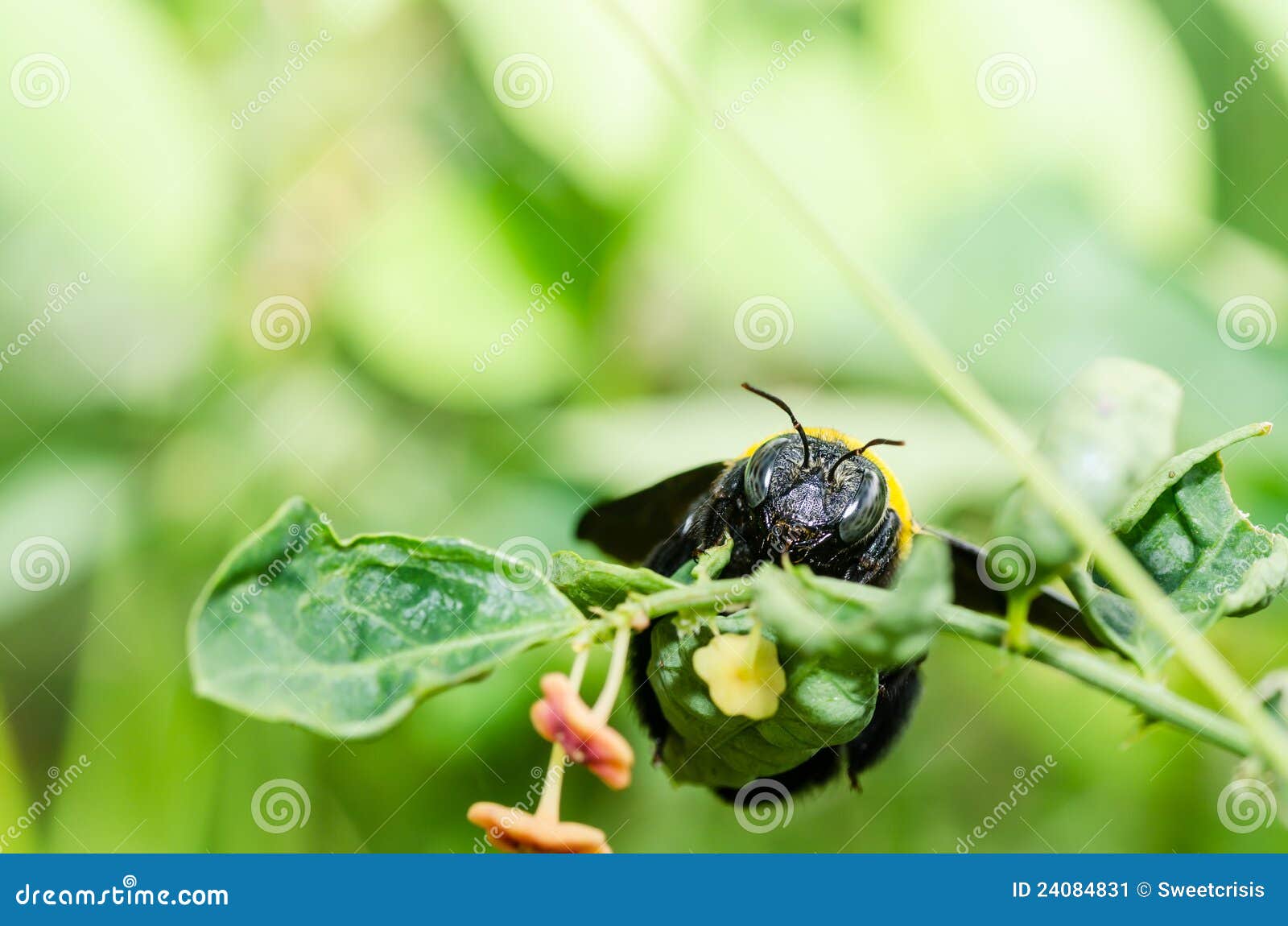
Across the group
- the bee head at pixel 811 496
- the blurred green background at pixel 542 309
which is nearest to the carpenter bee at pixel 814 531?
the bee head at pixel 811 496

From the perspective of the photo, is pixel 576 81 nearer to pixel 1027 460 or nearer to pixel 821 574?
pixel 821 574

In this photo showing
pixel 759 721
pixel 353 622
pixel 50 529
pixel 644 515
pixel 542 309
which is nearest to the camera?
pixel 353 622

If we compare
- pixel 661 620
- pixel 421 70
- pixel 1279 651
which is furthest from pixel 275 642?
pixel 1279 651

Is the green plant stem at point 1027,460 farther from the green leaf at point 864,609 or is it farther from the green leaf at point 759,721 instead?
the green leaf at point 759,721

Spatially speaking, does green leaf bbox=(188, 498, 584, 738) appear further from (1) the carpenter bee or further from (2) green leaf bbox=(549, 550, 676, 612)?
(1) the carpenter bee

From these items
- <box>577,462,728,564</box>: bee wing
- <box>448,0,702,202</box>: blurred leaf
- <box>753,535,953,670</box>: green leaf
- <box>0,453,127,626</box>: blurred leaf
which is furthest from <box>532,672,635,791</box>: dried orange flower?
<box>448,0,702,202</box>: blurred leaf

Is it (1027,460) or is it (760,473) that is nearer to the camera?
(1027,460)

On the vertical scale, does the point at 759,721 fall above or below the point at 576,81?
below

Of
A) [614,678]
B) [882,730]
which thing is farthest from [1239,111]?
[614,678]
